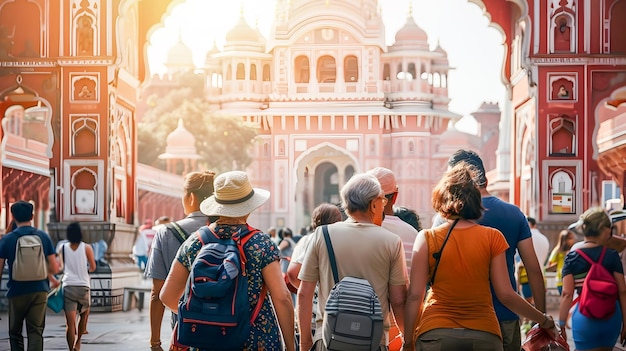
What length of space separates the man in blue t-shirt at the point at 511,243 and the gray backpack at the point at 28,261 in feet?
10.8

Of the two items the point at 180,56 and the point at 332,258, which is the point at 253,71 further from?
the point at 332,258

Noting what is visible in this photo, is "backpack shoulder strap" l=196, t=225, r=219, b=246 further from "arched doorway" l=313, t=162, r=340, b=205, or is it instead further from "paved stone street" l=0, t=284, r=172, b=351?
"arched doorway" l=313, t=162, r=340, b=205

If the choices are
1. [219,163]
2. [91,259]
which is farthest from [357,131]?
[91,259]

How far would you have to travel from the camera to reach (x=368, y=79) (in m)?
46.9

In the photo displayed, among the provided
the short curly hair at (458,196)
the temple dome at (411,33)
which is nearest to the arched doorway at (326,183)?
the temple dome at (411,33)

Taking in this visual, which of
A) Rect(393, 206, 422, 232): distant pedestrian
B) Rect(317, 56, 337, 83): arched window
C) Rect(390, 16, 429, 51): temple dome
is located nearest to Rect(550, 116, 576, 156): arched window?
Rect(393, 206, 422, 232): distant pedestrian

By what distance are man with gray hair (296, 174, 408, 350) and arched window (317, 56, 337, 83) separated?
43.7m

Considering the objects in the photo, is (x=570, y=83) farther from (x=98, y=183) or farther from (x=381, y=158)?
(x=381, y=158)

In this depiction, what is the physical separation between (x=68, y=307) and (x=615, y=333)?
456 centimetres

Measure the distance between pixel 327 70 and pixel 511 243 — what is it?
44.7 m

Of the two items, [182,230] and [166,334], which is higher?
[182,230]

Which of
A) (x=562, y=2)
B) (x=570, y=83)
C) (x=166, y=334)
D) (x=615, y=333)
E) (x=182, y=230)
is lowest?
(x=166, y=334)

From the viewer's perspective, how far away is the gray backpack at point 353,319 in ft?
13.9

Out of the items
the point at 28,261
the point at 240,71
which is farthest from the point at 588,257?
the point at 240,71
